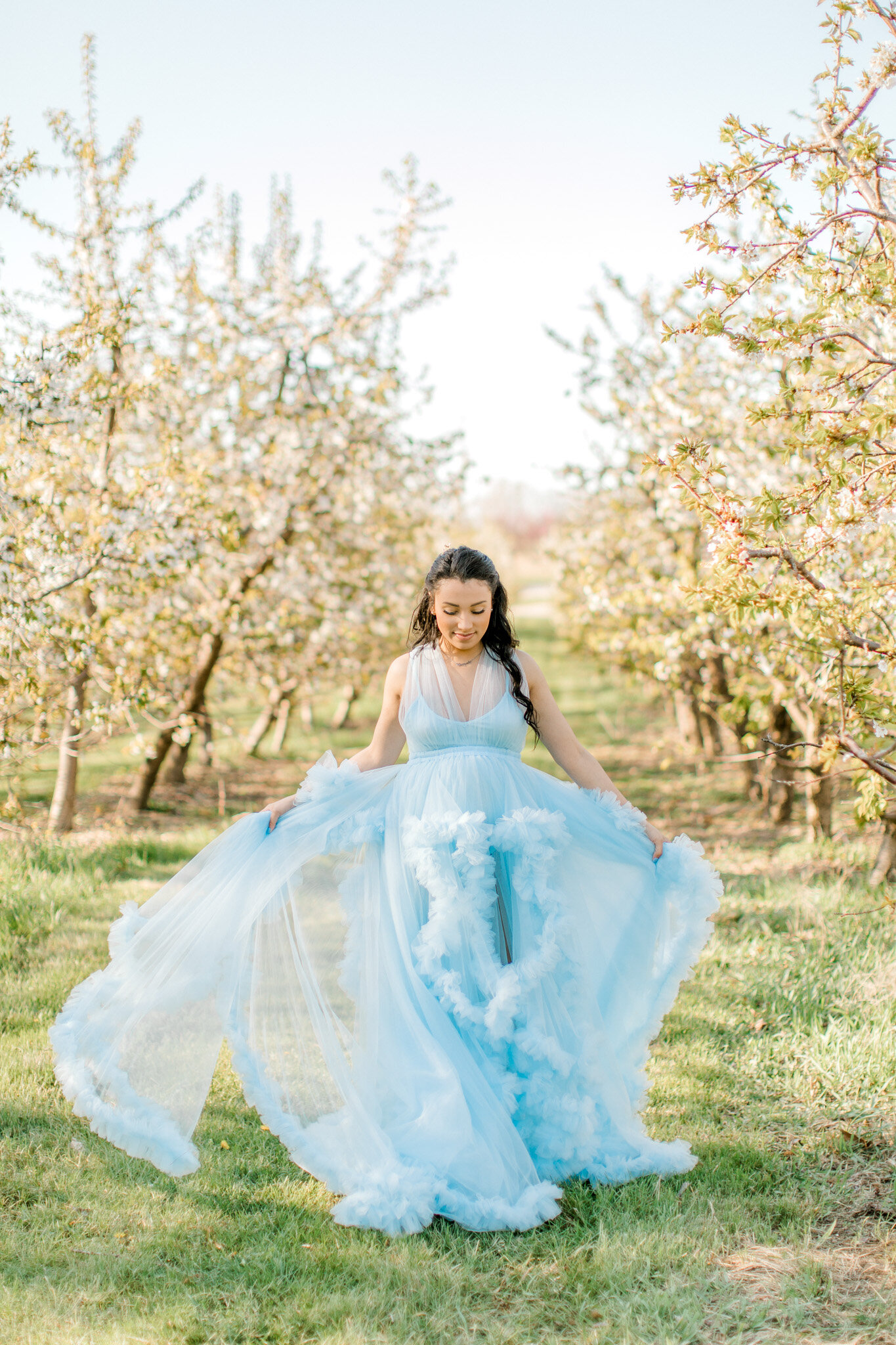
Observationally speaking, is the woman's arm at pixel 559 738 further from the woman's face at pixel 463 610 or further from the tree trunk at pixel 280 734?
the tree trunk at pixel 280 734

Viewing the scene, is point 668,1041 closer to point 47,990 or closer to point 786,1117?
point 786,1117

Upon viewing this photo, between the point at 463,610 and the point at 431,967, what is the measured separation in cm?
117

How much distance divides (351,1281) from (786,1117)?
5.95 ft

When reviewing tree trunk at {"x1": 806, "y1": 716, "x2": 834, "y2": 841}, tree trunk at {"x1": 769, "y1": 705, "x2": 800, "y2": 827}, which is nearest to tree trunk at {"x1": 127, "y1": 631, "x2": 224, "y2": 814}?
tree trunk at {"x1": 769, "y1": 705, "x2": 800, "y2": 827}

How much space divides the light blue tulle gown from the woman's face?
13 cm

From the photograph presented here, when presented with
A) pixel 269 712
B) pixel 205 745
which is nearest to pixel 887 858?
pixel 205 745

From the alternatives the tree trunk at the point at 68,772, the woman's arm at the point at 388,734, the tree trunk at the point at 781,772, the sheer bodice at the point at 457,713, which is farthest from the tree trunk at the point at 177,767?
the sheer bodice at the point at 457,713

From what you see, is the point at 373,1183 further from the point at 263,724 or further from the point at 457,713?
the point at 263,724

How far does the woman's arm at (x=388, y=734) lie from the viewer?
351 cm

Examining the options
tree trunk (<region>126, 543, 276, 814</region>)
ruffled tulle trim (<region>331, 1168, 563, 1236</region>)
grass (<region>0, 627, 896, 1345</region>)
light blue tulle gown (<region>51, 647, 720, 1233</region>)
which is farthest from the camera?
tree trunk (<region>126, 543, 276, 814</region>)

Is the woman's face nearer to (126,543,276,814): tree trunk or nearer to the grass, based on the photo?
the grass

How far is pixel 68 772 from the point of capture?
7.68 m

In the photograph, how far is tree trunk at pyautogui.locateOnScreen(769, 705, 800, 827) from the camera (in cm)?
865

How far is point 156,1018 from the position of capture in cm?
308
